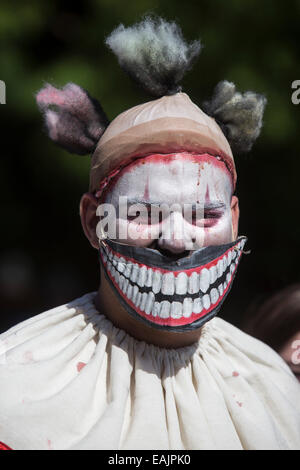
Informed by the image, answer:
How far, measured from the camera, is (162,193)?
175 centimetres

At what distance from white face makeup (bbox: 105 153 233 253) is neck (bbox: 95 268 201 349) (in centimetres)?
25

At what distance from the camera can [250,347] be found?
208 cm

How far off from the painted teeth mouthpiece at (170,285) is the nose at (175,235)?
0.11 feet

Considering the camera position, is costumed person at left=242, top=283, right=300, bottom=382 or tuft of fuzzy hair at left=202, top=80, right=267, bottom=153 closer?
tuft of fuzzy hair at left=202, top=80, right=267, bottom=153

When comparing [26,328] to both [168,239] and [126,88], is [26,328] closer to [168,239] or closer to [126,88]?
[168,239]

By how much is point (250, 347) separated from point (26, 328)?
0.87 meters

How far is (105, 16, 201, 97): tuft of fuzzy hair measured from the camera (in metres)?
1.92

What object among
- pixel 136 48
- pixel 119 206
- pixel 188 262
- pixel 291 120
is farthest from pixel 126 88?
pixel 188 262

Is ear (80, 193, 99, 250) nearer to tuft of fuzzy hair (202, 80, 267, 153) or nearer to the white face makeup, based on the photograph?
the white face makeup

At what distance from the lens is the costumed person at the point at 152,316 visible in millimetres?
1601

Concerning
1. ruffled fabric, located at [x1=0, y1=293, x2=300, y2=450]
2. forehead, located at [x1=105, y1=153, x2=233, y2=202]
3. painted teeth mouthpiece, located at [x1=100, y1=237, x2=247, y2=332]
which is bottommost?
ruffled fabric, located at [x1=0, y1=293, x2=300, y2=450]

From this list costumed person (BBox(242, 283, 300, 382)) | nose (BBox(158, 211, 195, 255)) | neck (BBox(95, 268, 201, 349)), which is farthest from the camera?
costumed person (BBox(242, 283, 300, 382))

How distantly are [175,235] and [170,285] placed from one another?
6.4 inches

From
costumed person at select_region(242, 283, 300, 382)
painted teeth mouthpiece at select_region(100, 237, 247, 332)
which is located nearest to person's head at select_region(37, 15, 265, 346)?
painted teeth mouthpiece at select_region(100, 237, 247, 332)
